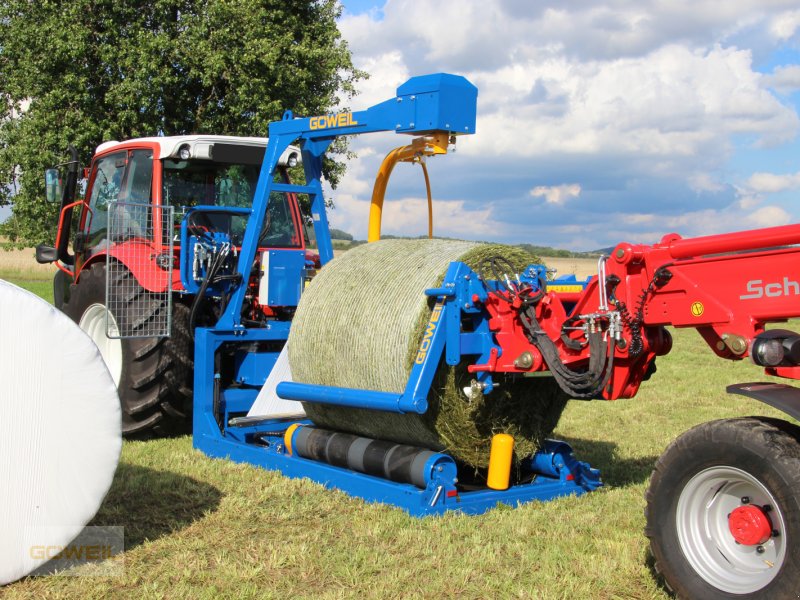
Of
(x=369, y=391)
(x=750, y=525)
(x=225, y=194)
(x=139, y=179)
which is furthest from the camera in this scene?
(x=225, y=194)

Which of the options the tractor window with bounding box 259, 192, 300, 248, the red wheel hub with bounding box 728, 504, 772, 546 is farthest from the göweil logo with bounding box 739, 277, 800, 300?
the tractor window with bounding box 259, 192, 300, 248

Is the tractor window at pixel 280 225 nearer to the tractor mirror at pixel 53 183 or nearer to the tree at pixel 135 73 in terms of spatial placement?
the tractor mirror at pixel 53 183

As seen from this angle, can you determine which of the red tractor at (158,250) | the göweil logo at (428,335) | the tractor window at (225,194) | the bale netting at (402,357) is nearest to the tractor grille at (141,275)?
the red tractor at (158,250)

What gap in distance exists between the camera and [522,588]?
424 cm

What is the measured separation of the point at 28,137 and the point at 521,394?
46.4 ft

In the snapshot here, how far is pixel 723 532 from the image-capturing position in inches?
158

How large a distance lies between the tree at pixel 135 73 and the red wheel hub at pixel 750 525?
48.0ft

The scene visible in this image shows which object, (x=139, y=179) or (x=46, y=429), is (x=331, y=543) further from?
(x=139, y=179)

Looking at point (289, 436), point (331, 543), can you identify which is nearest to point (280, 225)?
point (289, 436)

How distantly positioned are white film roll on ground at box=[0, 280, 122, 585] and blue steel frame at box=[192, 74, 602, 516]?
1.80 meters

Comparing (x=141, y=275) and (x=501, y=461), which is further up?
(x=141, y=275)

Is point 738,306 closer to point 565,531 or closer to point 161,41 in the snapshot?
point 565,531

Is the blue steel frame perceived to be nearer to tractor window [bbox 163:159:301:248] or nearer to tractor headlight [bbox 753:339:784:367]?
tractor window [bbox 163:159:301:248]

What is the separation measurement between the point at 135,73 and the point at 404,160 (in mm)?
11659
